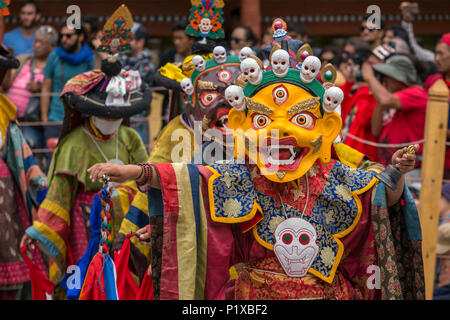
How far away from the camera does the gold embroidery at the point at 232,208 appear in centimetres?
424

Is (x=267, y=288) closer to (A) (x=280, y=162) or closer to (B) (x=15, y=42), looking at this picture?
(A) (x=280, y=162)

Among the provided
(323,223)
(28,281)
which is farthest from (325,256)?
(28,281)

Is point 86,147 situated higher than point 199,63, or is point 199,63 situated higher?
point 199,63

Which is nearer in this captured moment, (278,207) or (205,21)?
(278,207)

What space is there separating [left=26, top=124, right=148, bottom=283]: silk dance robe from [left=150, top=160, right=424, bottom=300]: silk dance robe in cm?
178

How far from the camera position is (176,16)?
10.9 metres

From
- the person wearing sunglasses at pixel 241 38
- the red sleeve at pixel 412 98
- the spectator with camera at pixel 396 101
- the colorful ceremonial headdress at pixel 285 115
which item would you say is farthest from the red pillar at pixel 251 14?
the colorful ceremonial headdress at pixel 285 115

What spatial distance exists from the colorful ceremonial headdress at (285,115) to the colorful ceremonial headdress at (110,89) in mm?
1771

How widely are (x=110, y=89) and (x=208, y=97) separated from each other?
866 millimetres

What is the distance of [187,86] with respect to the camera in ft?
18.1

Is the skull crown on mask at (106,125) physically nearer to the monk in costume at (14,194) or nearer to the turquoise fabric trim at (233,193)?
the monk in costume at (14,194)

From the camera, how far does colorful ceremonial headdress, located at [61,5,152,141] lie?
5879 mm

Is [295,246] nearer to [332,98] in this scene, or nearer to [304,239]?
[304,239]

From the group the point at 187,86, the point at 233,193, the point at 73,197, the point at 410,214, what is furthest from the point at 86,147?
the point at 410,214
